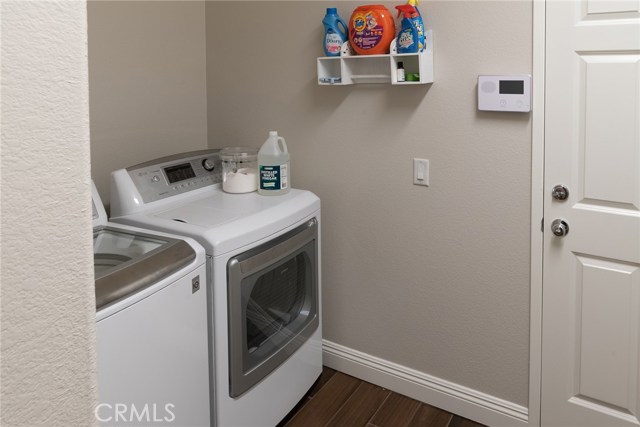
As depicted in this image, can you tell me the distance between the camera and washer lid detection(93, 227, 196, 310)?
1489mm

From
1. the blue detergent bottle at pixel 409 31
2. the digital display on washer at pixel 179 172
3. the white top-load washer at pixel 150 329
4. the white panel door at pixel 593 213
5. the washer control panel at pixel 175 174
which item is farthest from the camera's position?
the digital display on washer at pixel 179 172

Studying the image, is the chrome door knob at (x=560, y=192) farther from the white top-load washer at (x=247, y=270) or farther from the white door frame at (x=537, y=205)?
the white top-load washer at (x=247, y=270)

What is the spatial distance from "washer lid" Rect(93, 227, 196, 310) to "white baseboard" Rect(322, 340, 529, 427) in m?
1.21

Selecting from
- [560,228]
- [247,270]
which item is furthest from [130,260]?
[560,228]

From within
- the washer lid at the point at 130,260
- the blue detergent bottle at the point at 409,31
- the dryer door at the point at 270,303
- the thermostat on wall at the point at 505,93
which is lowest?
the dryer door at the point at 270,303

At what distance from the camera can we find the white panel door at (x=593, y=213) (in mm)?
1854

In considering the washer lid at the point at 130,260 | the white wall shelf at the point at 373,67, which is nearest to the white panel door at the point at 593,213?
the white wall shelf at the point at 373,67

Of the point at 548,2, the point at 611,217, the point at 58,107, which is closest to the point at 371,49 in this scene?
the point at 548,2

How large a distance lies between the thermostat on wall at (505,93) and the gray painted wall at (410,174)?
0.04 meters

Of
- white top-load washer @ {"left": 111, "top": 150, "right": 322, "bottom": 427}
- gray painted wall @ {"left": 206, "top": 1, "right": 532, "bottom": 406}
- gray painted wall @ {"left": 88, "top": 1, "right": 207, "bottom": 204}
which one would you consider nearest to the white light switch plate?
gray painted wall @ {"left": 206, "top": 1, "right": 532, "bottom": 406}

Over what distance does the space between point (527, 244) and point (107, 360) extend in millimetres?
1511

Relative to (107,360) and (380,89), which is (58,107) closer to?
(107,360)

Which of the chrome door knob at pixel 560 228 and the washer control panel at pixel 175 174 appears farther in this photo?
the washer control panel at pixel 175 174

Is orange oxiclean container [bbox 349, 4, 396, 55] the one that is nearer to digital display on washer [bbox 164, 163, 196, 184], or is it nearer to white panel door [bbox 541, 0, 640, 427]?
white panel door [bbox 541, 0, 640, 427]
